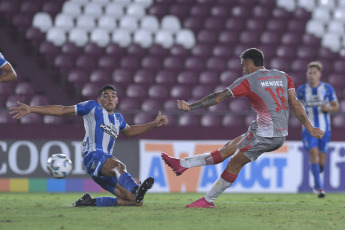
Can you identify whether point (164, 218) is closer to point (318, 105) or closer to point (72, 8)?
point (318, 105)

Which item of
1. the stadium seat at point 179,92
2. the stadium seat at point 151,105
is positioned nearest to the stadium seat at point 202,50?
the stadium seat at point 179,92

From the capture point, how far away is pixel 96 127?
6918 mm

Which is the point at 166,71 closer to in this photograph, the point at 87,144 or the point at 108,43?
the point at 108,43

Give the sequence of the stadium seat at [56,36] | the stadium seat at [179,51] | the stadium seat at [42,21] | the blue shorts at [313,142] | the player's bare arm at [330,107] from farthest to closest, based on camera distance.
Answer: the stadium seat at [179,51], the stadium seat at [42,21], the stadium seat at [56,36], the player's bare arm at [330,107], the blue shorts at [313,142]

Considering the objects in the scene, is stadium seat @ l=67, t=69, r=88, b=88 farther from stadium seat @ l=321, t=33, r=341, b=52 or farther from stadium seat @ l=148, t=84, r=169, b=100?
stadium seat @ l=321, t=33, r=341, b=52

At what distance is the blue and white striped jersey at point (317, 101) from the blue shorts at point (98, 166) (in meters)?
4.44

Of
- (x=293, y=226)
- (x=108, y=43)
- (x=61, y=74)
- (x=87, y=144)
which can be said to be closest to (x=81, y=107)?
(x=87, y=144)

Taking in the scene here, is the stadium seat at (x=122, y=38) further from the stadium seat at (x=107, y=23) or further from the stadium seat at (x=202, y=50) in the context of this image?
the stadium seat at (x=202, y=50)

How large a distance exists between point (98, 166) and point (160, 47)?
7350 mm

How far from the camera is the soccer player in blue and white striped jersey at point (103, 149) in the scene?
6.50 metres

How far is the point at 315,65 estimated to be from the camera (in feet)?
32.6

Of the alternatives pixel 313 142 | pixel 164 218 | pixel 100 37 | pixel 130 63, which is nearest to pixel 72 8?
pixel 100 37

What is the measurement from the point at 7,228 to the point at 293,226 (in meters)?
2.18

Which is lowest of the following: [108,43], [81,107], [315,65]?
[81,107]
